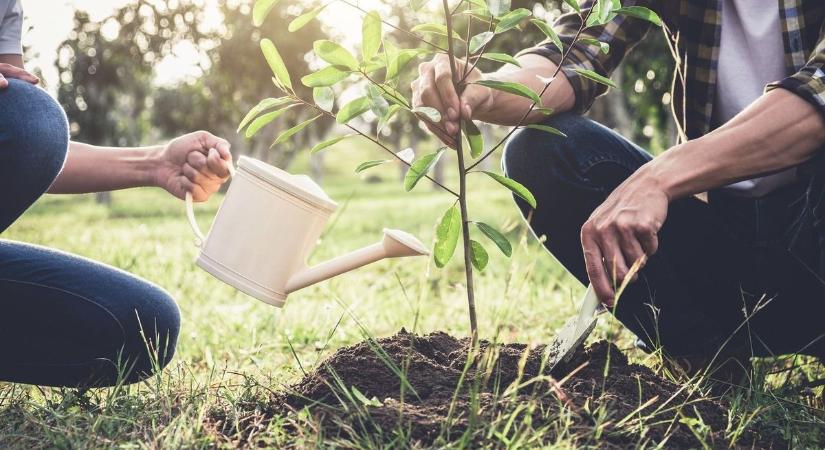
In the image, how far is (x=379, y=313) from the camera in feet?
9.85

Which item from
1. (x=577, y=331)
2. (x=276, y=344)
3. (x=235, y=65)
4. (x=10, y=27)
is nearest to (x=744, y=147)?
(x=577, y=331)

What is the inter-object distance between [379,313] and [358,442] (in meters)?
1.67

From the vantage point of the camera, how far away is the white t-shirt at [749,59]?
76.3 inches

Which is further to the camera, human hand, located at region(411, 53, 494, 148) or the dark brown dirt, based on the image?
human hand, located at region(411, 53, 494, 148)

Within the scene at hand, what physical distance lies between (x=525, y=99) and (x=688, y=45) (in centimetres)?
50

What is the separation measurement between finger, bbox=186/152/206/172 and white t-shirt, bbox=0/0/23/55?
0.60 m

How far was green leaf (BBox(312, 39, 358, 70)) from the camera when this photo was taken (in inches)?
54.3

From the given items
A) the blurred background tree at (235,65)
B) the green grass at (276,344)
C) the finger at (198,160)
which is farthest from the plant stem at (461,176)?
the blurred background tree at (235,65)

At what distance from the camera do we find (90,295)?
1.94 meters

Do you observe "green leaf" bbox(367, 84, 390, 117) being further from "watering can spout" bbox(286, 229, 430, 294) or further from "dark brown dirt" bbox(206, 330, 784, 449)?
"dark brown dirt" bbox(206, 330, 784, 449)

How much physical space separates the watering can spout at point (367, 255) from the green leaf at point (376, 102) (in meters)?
0.26

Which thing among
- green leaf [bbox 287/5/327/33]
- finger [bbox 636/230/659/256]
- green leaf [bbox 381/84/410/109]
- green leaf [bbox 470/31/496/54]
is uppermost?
green leaf [bbox 287/5/327/33]

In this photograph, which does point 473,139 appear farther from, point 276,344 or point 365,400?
point 276,344

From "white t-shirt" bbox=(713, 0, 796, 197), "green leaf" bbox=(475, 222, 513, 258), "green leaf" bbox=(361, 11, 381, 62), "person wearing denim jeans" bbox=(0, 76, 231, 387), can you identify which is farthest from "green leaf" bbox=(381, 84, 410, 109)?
"white t-shirt" bbox=(713, 0, 796, 197)
